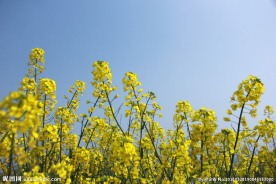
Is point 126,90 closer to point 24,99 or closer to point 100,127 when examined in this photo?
point 100,127

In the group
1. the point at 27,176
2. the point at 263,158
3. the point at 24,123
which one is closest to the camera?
the point at 24,123

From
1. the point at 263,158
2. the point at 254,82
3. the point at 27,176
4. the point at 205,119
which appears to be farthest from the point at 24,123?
the point at 263,158

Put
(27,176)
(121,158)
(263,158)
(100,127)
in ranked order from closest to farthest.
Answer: (27,176) < (121,158) < (263,158) < (100,127)

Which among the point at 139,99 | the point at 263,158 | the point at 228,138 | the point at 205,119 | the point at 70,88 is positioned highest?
the point at 70,88

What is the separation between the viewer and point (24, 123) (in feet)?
7.63

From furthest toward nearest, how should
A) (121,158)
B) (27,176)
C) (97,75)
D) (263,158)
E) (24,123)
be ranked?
(263,158) → (97,75) → (121,158) → (27,176) → (24,123)

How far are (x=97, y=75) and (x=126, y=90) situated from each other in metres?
0.71

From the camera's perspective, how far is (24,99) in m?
2.35

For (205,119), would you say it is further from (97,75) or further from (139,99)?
(97,75)

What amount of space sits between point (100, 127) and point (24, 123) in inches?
194

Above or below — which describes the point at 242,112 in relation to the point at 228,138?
above

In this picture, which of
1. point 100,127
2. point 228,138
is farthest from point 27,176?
point 100,127

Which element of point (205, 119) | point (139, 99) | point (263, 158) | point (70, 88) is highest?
point (70, 88)

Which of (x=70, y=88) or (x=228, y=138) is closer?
(x=228, y=138)
